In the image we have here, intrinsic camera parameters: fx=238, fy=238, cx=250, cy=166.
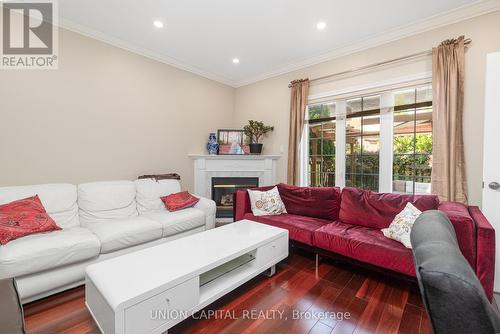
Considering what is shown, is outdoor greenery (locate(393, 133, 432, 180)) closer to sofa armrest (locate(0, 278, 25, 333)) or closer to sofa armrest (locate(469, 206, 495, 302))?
sofa armrest (locate(469, 206, 495, 302))

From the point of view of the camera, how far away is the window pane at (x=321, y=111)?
3.74 metres

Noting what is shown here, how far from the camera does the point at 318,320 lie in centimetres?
172

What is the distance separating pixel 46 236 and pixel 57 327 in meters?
0.81

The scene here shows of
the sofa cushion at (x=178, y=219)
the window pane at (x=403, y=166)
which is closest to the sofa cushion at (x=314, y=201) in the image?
the window pane at (x=403, y=166)

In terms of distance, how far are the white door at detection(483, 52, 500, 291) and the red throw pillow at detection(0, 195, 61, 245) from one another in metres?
3.92

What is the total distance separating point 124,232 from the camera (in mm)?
2367

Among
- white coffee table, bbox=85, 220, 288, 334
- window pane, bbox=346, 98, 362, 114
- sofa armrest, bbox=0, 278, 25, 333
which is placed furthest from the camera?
window pane, bbox=346, 98, 362, 114

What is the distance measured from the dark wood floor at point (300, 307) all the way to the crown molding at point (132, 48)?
2.96 meters

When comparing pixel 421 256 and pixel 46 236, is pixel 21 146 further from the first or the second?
pixel 421 256

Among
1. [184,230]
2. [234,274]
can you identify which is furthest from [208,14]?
[234,274]

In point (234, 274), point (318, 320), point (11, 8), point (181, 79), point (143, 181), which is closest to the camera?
point (318, 320)

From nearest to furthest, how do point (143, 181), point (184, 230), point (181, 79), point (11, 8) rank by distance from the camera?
point (11, 8) → point (184, 230) → point (143, 181) → point (181, 79)

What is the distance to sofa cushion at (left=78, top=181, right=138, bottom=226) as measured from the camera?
2707 millimetres

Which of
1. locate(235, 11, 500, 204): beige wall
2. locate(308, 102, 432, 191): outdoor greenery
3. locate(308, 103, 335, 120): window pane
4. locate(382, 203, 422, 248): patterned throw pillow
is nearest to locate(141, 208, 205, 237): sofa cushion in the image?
locate(235, 11, 500, 204): beige wall
